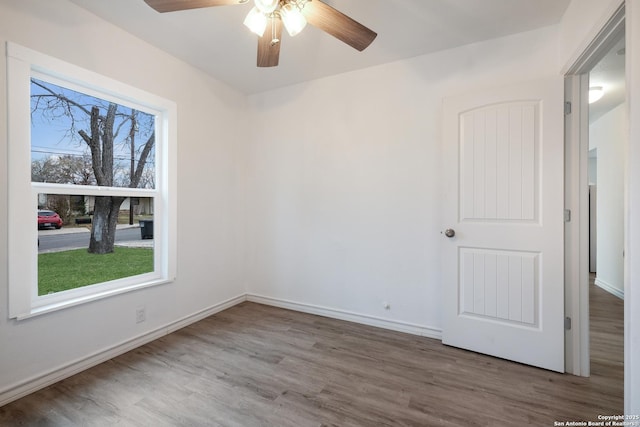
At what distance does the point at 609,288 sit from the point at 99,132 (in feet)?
20.9

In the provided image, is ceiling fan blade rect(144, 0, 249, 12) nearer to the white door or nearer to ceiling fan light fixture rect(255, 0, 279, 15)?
ceiling fan light fixture rect(255, 0, 279, 15)

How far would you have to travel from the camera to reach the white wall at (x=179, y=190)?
1769 millimetres

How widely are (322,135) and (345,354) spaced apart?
2.12 metres

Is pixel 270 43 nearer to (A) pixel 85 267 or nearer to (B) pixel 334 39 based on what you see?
(B) pixel 334 39

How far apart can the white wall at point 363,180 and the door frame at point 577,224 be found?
0.36 metres

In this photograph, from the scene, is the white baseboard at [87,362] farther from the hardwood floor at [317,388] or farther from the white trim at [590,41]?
the white trim at [590,41]

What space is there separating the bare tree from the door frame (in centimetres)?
342

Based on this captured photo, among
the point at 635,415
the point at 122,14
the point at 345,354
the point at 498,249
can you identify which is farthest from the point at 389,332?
the point at 122,14

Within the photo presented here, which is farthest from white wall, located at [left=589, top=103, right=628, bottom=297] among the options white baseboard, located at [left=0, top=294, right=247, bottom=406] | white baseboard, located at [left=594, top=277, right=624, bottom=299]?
white baseboard, located at [left=0, top=294, right=247, bottom=406]

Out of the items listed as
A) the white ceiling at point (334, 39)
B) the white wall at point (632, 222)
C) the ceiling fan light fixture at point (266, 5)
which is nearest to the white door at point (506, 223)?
the white ceiling at point (334, 39)

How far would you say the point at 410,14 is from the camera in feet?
6.85

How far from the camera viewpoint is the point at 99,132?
2.31 meters

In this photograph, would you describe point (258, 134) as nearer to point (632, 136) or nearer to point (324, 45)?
point (324, 45)

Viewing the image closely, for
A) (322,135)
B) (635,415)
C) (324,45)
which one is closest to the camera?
(635,415)
